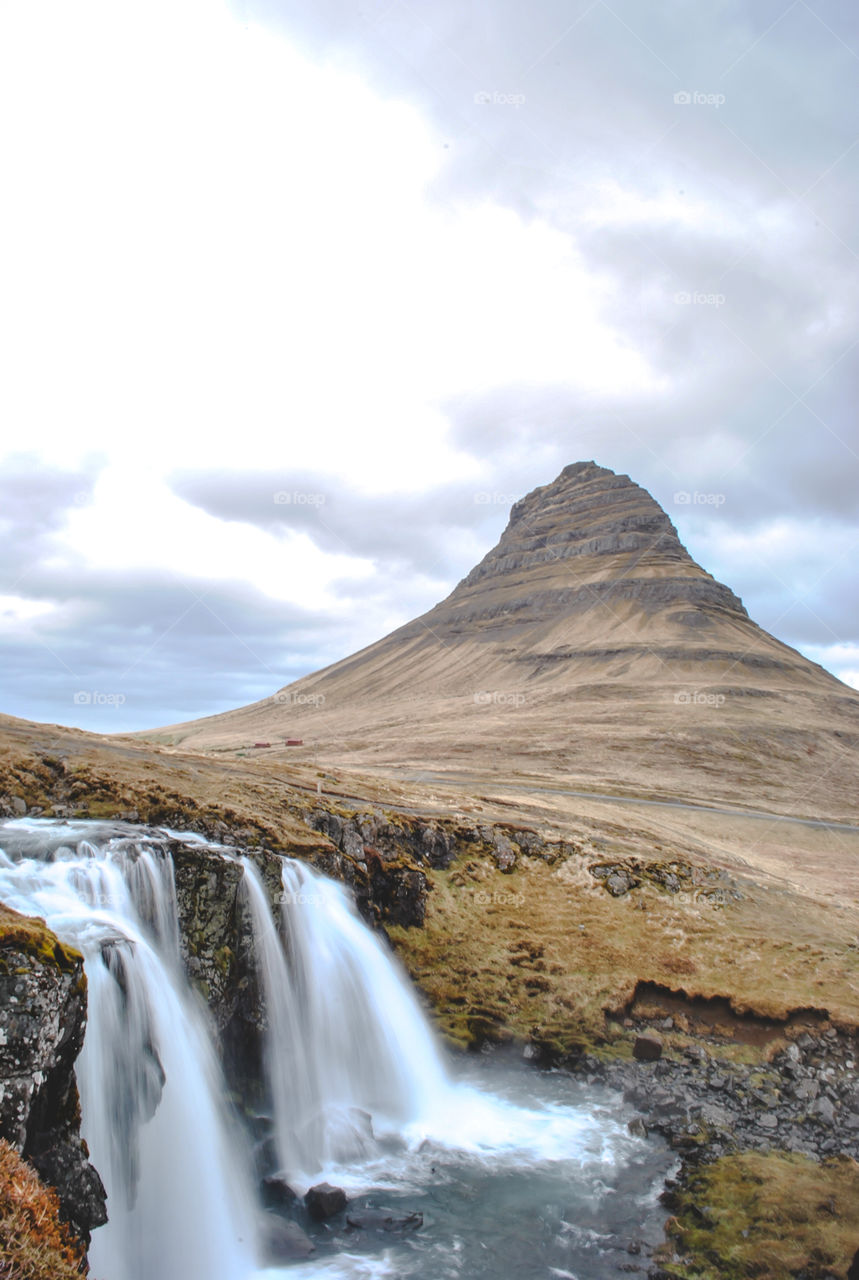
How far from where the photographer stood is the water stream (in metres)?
14.1

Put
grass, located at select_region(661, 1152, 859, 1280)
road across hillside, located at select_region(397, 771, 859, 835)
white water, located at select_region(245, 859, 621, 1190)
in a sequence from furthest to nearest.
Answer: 1. road across hillside, located at select_region(397, 771, 859, 835)
2. white water, located at select_region(245, 859, 621, 1190)
3. grass, located at select_region(661, 1152, 859, 1280)

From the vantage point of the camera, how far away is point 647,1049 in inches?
880

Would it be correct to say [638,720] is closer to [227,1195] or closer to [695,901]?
[695,901]

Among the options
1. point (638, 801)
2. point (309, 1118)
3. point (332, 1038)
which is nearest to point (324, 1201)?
point (309, 1118)

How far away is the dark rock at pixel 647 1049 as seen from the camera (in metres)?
22.1

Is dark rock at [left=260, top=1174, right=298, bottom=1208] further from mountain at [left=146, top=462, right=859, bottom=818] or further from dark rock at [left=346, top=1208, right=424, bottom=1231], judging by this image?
mountain at [left=146, top=462, right=859, bottom=818]

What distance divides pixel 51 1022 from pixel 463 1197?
10.8 meters

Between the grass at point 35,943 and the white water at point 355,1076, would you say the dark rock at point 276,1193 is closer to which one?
the white water at point 355,1076

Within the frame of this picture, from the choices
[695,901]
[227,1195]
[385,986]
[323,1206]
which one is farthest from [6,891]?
[695,901]

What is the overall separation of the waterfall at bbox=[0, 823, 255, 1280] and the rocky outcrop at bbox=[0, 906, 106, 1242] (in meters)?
3.04

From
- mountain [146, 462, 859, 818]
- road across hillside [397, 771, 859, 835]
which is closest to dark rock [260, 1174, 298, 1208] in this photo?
road across hillside [397, 771, 859, 835]

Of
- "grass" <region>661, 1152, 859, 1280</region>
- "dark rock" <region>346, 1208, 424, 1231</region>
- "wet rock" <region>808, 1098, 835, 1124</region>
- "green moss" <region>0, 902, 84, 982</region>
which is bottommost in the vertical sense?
"dark rock" <region>346, 1208, 424, 1231</region>

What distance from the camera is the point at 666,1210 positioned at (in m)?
15.5

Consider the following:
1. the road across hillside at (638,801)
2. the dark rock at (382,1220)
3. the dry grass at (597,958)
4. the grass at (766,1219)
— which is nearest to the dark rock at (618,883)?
the dry grass at (597,958)
